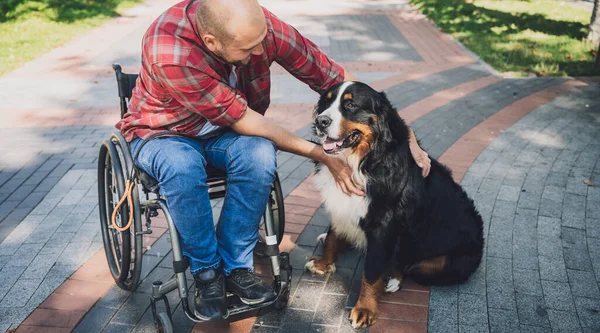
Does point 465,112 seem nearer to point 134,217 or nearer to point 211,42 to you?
point 211,42

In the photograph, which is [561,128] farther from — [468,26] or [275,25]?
[468,26]

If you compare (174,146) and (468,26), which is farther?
(468,26)

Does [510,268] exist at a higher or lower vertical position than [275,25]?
lower

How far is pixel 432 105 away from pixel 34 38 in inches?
283

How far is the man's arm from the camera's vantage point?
2469mm

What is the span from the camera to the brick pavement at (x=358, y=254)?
267 cm

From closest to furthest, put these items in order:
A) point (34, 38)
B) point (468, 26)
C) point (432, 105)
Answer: point (432, 105)
point (34, 38)
point (468, 26)

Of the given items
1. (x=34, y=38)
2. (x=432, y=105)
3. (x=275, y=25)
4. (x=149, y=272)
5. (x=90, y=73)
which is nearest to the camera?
(x=275, y=25)

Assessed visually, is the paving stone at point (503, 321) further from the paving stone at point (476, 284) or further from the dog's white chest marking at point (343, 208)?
the dog's white chest marking at point (343, 208)

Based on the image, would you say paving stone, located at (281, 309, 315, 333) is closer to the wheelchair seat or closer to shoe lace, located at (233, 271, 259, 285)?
shoe lace, located at (233, 271, 259, 285)

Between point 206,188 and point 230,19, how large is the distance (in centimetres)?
77

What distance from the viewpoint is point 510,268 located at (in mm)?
3039

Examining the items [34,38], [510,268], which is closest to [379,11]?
[34,38]

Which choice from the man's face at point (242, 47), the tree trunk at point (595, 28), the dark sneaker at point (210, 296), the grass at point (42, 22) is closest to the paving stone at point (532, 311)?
the dark sneaker at point (210, 296)
